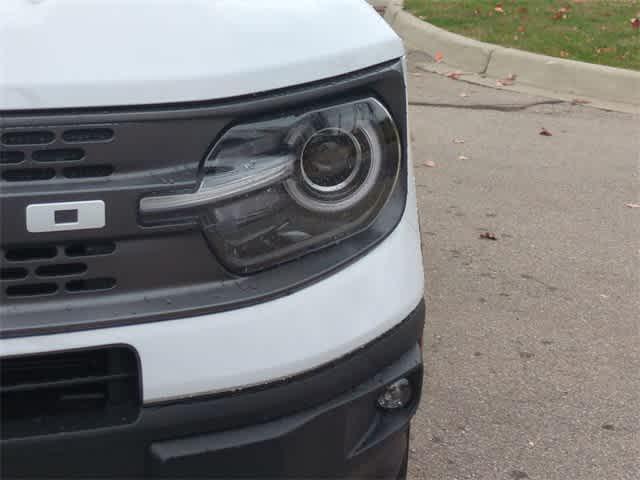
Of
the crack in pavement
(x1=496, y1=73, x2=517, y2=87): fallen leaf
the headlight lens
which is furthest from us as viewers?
(x1=496, y1=73, x2=517, y2=87): fallen leaf

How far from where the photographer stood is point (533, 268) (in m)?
4.20

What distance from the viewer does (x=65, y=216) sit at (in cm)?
150

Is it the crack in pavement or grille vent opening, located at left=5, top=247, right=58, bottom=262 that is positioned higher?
grille vent opening, located at left=5, top=247, right=58, bottom=262

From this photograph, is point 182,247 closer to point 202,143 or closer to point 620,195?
point 202,143

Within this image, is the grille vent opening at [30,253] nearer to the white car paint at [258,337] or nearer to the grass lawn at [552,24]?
the white car paint at [258,337]

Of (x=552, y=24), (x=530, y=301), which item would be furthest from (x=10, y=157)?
(x=552, y=24)

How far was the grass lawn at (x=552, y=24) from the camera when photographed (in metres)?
8.20

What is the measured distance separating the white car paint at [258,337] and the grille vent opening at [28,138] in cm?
30

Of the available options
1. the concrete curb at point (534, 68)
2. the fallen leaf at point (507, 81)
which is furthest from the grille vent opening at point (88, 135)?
the fallen leaf at point (507, 81)

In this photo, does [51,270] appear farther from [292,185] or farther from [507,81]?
[507,81]

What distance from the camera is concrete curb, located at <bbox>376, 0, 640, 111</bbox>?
7430mm

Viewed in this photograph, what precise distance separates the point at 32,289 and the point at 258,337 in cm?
37

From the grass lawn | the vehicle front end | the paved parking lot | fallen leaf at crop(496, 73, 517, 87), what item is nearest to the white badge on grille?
the vehicle front end

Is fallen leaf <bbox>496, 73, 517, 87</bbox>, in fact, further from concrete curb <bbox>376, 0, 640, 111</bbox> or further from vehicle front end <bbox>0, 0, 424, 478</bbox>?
vehicle front end <bbox>0, 0, 424, 478</bbox>
